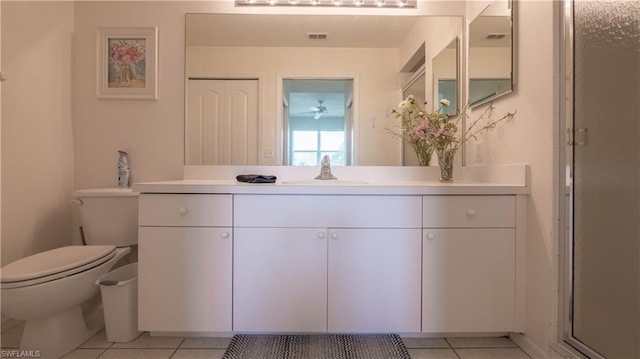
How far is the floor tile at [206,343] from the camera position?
1536 mm

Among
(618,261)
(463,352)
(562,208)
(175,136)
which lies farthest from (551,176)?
(175,136)

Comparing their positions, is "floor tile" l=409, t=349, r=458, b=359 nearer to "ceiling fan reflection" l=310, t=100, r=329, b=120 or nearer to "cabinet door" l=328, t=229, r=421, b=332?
"cabinet door" l=328, t=229, r=421, b=332

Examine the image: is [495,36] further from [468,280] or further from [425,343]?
[425,343]

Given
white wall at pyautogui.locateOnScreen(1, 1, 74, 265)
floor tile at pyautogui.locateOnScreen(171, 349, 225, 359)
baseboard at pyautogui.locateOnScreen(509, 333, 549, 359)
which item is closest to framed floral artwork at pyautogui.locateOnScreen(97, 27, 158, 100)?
white wall at pyautogui.locateOnScreen(1, 1, 74, 265)

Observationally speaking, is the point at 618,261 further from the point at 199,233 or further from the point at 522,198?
the point at 199,233

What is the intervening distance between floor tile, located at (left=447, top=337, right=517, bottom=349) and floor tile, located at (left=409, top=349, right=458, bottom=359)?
0.22 feet

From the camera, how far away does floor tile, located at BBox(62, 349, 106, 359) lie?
4.73ft

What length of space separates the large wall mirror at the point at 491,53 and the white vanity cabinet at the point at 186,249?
1449 mm

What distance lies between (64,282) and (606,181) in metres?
2.13

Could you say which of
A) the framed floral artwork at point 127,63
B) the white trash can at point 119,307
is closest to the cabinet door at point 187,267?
the white trash can at point 119,307

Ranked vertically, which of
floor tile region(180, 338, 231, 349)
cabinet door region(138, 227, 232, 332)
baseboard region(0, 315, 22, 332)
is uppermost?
cabinet door region(138, 227, 232, 332)

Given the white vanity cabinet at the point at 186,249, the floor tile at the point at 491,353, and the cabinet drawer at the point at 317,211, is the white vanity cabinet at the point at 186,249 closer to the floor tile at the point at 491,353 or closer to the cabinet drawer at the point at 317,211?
the cabinet drawer at the point at 317,211

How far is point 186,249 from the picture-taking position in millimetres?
1468

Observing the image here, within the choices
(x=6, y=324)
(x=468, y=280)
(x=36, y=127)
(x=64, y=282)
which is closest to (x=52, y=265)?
(x=64, y=282)
